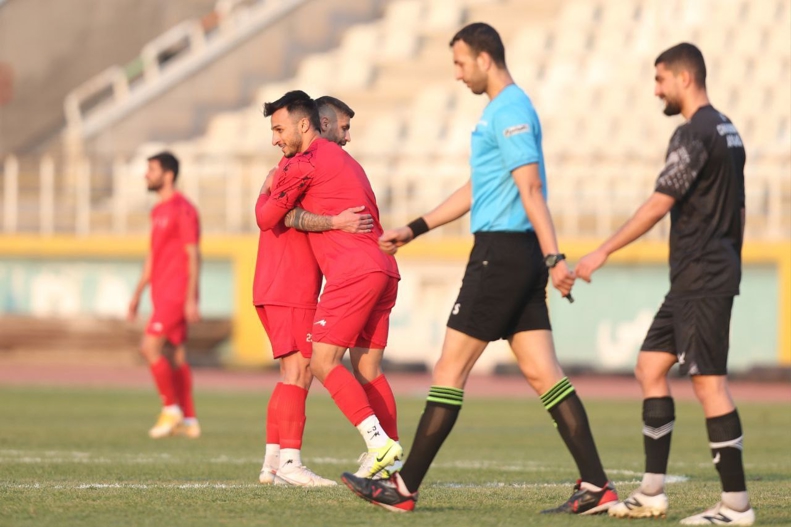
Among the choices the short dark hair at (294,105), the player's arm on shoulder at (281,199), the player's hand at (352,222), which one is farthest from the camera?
the short dark hair at (294,105)

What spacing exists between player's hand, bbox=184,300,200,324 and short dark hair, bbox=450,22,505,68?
21.2 ft

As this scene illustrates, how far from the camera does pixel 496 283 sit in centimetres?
704

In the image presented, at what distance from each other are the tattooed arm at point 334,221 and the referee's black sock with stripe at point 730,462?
2152 millimetres

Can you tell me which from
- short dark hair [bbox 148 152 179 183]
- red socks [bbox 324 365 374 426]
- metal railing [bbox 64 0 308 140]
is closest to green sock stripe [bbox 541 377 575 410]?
red socks [bbox 324 365 374 426]

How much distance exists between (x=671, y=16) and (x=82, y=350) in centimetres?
1361

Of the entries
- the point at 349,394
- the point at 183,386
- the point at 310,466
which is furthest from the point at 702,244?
the point at 183,386

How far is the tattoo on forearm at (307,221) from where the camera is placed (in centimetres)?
809

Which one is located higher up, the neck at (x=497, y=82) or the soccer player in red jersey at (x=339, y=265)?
the neck at (x=497, y=82)

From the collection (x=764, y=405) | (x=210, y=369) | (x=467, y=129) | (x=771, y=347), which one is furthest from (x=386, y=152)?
(x=764, y=405)

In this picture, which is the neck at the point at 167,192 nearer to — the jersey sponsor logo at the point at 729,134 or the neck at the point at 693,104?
the neck at the point at 693,104

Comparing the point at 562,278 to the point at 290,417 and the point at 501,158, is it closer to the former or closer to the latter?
the point at 501,158

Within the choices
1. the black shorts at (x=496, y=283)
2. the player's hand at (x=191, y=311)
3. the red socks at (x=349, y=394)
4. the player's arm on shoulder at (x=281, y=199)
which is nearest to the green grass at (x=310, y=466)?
the red socks at (x=349, y=394)

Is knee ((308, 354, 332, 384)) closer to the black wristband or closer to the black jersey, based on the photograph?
the black wristband

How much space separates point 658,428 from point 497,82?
5.60 ft
